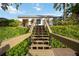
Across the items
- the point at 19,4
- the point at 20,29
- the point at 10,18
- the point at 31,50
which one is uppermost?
the point at 19,4

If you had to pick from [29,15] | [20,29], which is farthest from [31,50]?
[29,15]

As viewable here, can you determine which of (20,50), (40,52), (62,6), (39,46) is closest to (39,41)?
(39,46)

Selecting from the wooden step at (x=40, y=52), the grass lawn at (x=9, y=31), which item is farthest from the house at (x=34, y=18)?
the wooden step at (x=40, y=52)

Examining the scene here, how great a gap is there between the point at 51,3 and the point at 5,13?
0.60m

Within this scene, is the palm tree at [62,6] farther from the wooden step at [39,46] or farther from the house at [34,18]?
the wooden step at [39,46]

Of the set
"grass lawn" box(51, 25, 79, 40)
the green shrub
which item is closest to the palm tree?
"grass lawn" box(51, 25, 79, 40)

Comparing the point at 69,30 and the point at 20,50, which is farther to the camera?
the point at 69,30

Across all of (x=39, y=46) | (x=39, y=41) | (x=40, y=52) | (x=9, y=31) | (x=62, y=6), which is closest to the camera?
(x=62, y=6)

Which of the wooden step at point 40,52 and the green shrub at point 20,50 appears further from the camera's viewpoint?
the wooden step at point 40,52

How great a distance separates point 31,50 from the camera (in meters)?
2.74

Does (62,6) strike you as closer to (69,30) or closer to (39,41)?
(69,30)

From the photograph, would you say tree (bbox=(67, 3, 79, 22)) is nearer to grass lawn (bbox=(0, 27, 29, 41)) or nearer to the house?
the house

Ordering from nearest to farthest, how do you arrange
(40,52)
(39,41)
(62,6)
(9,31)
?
(62,6), (9,31), (40,52), (39,41)

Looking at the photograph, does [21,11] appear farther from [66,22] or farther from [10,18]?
[66,22]
